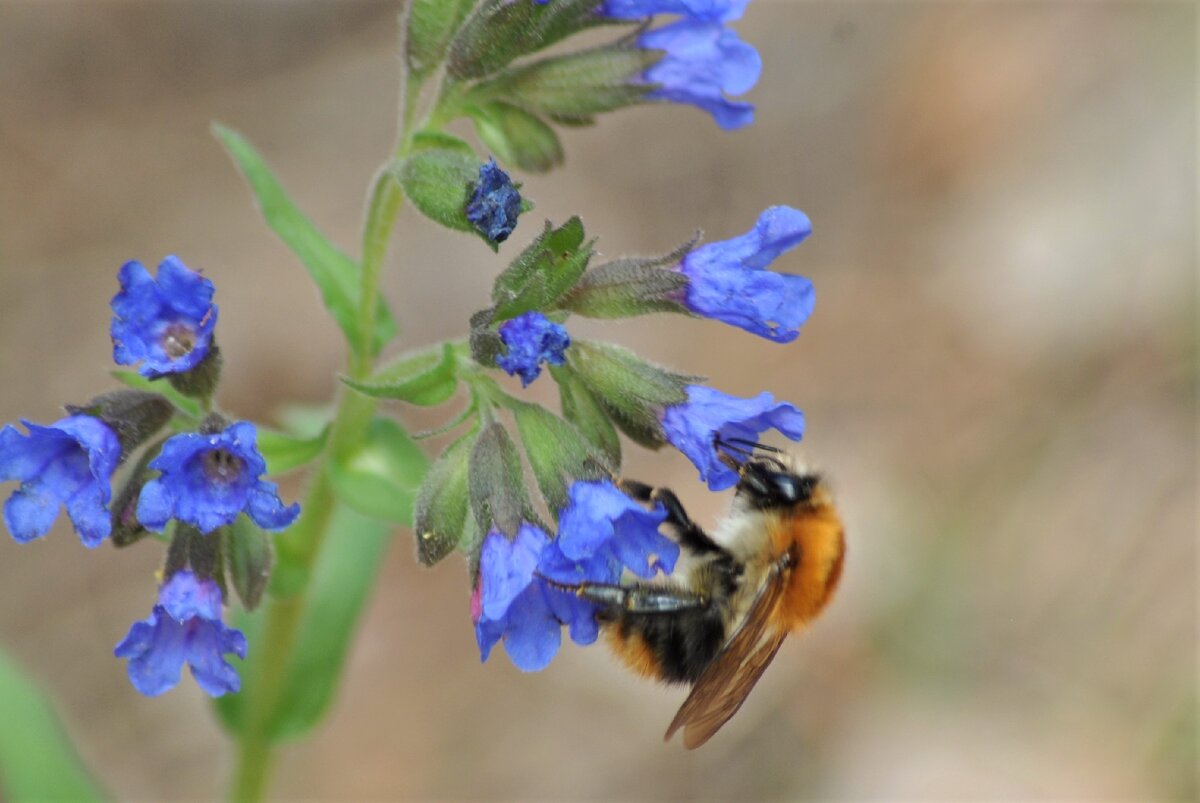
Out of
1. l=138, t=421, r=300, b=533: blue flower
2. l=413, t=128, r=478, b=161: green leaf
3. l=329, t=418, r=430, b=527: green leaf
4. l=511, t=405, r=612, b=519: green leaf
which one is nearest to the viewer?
l=138, t=421, r=300, b=533: blue flower

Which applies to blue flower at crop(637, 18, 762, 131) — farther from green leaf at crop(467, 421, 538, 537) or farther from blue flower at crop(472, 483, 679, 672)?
blue flower at crop(472, 483, 679, 672)

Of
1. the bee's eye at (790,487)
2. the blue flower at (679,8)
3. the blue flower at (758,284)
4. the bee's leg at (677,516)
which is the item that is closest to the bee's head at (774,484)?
the bee's eye at (790,487)

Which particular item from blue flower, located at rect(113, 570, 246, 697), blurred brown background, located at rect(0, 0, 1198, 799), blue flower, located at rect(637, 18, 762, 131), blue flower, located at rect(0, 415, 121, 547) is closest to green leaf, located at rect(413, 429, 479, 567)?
blue flower, located at rect(113, 570, 246, 697)

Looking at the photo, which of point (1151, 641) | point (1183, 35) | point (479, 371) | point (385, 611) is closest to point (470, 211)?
point (479, 371)

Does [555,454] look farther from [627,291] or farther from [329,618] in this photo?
[329,618]

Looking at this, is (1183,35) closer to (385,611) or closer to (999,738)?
(999,738)

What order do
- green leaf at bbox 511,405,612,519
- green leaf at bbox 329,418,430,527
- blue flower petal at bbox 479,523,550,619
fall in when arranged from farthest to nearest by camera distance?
green leaf at bbox 329,418,430,527 → green leaf at bbox 511,405,612,519 → blue flower petal at bbox 479,523,550,619

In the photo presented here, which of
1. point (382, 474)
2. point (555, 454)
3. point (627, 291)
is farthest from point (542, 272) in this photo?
point (382, 474)
